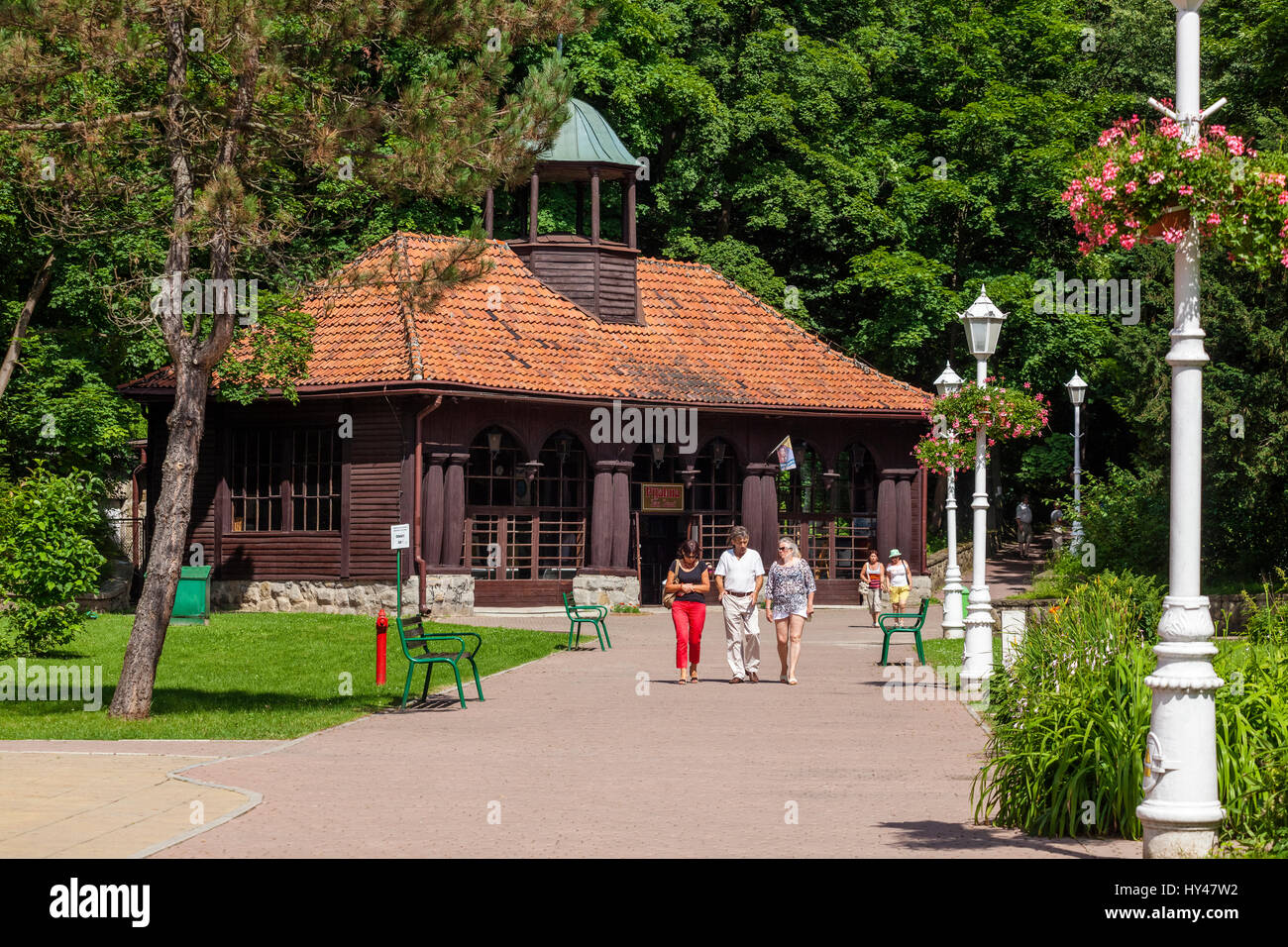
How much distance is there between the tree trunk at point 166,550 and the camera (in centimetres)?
1623

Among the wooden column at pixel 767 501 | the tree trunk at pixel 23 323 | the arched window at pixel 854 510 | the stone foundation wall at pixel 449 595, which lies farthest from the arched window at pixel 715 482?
the tree trunk at pixel 23 323

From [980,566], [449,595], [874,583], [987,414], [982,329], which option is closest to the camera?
[980,566]

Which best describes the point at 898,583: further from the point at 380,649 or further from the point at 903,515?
the point at 380,649

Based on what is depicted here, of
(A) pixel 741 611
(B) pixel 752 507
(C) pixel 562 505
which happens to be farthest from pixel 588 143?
(A) pixel 741 611

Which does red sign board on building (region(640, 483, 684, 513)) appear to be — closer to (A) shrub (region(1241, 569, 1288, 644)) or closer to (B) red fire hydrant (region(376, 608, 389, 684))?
(B) red fire hydrant (region(376, 608, 389, 684))

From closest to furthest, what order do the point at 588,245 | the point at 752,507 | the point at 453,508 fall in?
1. the point at 453,508
2. the point at 752,507
3. the point at 588,245

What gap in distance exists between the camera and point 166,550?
16.6 m

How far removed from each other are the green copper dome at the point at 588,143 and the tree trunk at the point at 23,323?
10555 mm

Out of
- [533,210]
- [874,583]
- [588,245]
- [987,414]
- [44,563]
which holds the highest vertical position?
[533,210]

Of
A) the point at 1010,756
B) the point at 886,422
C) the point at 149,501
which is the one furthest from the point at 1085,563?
the point at 1010,756

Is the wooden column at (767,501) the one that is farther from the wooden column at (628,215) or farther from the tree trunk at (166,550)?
the tree trunk at (166,550)

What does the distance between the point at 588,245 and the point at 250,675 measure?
18.5 meters

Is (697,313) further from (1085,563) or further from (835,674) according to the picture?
(835,674)

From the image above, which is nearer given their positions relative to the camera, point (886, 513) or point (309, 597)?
point (309, 597)
